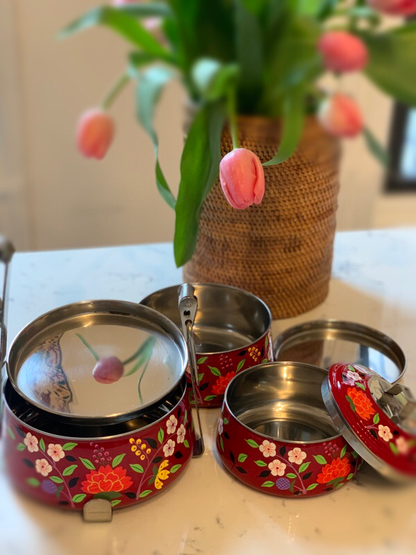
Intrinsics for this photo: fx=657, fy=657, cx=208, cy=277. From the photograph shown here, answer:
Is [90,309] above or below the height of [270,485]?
above

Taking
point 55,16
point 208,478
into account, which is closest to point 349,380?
point 208,478

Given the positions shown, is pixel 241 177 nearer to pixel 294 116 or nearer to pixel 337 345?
pixel 294 116

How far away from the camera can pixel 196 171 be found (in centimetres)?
46

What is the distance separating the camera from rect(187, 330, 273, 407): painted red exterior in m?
0.60

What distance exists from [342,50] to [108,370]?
32cm

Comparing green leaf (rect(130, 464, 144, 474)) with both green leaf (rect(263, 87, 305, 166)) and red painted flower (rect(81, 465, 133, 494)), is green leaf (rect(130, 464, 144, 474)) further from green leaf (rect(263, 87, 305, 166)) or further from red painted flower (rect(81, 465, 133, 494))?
green leaf (rect(263, 87, 305, 166))

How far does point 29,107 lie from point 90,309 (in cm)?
26

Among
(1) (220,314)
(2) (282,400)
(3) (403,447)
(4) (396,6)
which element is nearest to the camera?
(4) (396,6)

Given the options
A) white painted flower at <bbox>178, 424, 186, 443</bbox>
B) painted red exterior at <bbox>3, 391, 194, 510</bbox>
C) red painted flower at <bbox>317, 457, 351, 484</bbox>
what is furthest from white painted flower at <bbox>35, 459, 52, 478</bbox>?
red painted flower at <bbox>317, 457, 351, 484</bbox>

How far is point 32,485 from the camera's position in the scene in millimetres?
486

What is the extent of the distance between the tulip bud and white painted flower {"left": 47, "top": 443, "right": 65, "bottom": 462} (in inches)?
2.4

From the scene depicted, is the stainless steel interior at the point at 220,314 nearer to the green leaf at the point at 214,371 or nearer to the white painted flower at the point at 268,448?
the green leaf at the point at 214,371

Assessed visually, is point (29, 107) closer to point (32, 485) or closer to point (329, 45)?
point (329, 45)

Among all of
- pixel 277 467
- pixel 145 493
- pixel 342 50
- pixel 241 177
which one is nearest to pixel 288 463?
pixel 277 467
